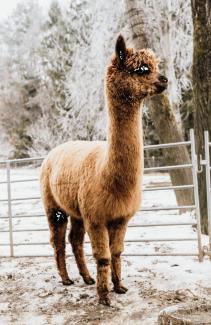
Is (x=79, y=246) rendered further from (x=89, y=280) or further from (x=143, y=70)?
(x=143, y=70)

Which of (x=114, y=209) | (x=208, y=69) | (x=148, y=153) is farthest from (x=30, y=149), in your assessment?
(x=114, y=209)

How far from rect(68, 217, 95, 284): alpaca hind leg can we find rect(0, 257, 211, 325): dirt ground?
0.10 m

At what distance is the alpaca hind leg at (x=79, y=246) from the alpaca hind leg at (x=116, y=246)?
1.43ft

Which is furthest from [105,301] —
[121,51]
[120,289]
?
[121,51]

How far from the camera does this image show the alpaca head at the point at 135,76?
340 cm

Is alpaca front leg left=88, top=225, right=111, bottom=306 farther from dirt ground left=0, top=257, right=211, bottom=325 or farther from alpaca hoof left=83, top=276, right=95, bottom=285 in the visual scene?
alpaca hoof left=83, top=276, right=95, bottom=285

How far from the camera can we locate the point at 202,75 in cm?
561

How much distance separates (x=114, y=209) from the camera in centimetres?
362

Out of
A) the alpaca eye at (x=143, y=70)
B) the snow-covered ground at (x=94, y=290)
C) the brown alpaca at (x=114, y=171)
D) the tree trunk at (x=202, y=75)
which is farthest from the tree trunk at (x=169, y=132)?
the alpaca eye at (x=143, y=70)

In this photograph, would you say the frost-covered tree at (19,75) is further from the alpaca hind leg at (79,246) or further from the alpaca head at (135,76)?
the alpaca head at (135,76)

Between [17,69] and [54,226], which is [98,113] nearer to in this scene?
[54,226]

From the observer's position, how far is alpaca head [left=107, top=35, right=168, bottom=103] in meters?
3.40

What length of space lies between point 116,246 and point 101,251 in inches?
14.2

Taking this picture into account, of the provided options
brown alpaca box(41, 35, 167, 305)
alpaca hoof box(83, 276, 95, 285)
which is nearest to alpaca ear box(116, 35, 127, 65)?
brown alpaca box(41, 35, 167, 305)
